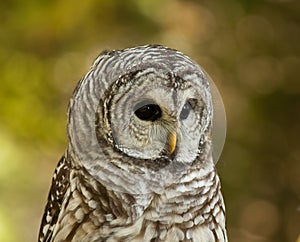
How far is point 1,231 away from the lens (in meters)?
4.10

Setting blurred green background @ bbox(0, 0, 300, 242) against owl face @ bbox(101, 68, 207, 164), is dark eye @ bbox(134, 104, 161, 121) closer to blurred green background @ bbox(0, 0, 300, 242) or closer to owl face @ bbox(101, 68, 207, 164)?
owl face @ bbox(101, 68, 207, 164)

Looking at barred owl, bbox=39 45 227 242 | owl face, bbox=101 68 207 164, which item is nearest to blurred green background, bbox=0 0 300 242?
barred owl, bbox=39 45 227 242

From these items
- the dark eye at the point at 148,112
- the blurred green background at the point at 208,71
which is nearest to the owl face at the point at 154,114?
→ the dark eye at the point at 148,112

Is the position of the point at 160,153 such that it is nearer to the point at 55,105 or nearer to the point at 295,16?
the point at 55,105

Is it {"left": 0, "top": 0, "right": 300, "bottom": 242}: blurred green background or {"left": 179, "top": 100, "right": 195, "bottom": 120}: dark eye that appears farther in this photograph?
{"left": 0, "top": 0, "right": 300, "bottom": 242}: blurred green background

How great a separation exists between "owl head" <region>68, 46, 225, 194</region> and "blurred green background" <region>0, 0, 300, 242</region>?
244cm

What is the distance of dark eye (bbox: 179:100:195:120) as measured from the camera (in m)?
2.27

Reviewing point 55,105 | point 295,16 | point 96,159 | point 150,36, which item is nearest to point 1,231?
point 55,105

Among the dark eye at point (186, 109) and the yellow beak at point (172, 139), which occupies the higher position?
the dark eye at point (186, 109)

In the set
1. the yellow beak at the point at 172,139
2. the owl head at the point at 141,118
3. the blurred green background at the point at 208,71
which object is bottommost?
the yellow beak at the point at 172,139

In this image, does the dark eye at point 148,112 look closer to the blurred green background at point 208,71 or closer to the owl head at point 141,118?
the owl head at point 141,118

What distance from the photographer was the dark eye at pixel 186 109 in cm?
227

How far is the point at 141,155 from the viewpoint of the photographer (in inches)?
91.1

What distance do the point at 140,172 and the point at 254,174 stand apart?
3.12 metres
